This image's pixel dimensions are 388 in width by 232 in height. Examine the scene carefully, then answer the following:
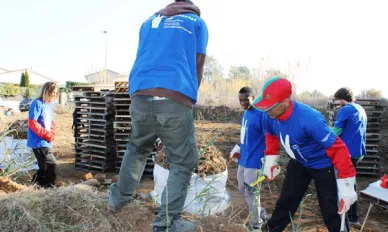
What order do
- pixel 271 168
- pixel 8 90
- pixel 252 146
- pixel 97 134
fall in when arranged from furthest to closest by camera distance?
pixel 8 90 < pixel 97 134 < pixel 252 146 < pixel 271 168

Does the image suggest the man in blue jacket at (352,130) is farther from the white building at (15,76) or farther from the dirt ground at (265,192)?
the white building at (15,76)

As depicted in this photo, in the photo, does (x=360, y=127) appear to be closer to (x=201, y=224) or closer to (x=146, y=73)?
(x=201, y=224)

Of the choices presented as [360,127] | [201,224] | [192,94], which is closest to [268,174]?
[201,224]

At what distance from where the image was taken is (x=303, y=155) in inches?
122

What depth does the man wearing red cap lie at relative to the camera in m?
2.83

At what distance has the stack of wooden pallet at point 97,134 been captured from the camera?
739 cm

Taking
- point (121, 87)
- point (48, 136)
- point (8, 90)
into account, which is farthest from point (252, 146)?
point (8, 90)

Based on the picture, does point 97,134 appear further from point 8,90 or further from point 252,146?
point 8,90

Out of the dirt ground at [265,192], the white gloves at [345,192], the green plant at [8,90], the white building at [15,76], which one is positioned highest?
the white building at [15,76]

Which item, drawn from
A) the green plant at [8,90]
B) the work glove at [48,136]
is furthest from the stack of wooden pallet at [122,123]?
the green plant at [8,90]

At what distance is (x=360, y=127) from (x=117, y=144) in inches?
174

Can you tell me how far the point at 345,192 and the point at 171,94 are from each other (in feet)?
5.20

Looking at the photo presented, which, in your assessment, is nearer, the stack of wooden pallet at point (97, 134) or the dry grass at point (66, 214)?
the dry grass at point (66, 214)

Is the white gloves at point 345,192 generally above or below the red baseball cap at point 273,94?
below
